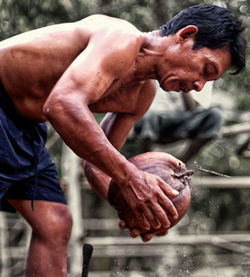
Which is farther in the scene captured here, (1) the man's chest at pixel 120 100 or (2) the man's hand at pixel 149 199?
(1) the man's chest at pixel 120 100

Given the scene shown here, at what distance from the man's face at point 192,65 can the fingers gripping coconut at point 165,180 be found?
0.38 metres

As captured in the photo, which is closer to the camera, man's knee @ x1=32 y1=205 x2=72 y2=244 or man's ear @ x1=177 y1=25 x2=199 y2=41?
man's ear @ x1=177 y1=25 x2=199 y2=41

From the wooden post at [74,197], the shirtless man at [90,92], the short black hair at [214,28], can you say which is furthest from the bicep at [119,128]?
the wooden post at [74,197]

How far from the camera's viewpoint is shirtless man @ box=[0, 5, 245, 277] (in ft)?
6.51

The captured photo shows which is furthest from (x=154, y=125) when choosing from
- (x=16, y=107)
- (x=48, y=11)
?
(x=16, y=107)

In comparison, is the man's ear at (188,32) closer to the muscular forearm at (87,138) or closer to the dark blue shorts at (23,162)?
the muscular forearm at (87,138)

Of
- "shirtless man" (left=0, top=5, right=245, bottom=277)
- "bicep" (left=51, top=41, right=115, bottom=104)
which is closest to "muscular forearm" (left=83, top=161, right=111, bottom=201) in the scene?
"shirtless man" (left=0, top=5, right=245, bottom=277)

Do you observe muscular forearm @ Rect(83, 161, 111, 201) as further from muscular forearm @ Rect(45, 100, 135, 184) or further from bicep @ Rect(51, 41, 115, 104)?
bicep @ Rect(51, 41, 115, 104)

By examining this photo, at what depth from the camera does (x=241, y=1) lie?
5.76m

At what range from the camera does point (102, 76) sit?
2016 millimetres

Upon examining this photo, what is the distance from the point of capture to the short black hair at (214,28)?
2.25m

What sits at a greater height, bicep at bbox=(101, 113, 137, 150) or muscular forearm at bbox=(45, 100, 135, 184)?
muscular forearm at bbox=(45, 100, 135, 184)

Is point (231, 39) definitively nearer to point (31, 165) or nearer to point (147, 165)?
point (147, 165)

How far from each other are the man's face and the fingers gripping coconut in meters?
0.38
